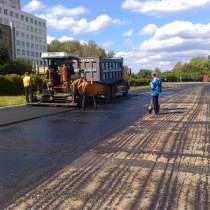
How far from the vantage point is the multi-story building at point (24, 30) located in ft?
429

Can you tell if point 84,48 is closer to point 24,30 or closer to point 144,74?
point 144,74

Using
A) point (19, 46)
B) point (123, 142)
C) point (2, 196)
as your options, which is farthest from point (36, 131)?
point (19, 46)

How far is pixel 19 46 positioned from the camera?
447ft

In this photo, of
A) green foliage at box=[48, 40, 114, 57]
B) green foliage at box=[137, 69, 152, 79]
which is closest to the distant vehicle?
green foliage at box=[137, 69, 152, 79]

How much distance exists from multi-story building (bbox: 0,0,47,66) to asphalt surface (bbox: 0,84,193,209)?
111m

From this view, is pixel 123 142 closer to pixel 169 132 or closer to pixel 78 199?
pixel 169 132

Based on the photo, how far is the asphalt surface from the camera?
23.9ft

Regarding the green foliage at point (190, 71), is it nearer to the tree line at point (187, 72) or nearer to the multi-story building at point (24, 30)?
the tree line at point (187, 72)

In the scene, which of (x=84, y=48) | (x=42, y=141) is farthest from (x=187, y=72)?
(x=42, y=141)

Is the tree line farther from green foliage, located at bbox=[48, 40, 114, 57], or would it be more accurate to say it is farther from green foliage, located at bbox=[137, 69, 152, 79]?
green foliage, located at bbox=[48, 40, 114, 57]

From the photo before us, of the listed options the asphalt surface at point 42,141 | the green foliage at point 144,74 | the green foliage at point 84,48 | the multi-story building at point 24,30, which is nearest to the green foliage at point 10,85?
the asphalt surface at point 42,141

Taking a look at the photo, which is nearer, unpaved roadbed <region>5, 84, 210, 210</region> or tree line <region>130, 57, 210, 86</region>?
unpaved roadbed <region>5, 84, 210, 210</region>

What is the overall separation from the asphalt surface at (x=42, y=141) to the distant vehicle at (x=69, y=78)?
165 inches

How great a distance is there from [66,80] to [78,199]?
17673 mm
